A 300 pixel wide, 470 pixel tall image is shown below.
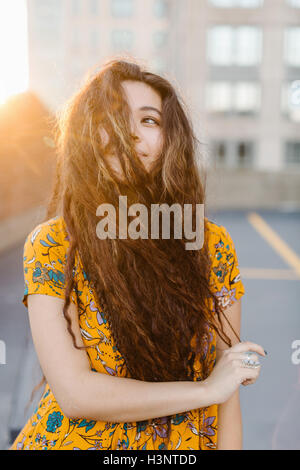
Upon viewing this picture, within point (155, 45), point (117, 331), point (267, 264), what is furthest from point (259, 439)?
point (155, 45)

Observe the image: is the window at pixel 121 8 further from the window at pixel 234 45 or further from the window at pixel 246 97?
the window at pixel 246 97

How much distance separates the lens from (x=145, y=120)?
1.06 metres

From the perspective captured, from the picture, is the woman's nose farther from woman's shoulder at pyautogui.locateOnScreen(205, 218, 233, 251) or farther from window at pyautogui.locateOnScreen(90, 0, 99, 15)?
window at pyautogui.locateOnScreen(90, 0, 99, 15)

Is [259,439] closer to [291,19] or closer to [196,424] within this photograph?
[196,424]

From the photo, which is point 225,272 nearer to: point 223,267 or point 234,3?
point 223,267

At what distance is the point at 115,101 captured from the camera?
101 cm

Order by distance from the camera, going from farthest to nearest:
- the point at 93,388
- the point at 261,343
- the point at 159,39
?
the point at 159,39 → the point at 261,343 → the point at 93,388

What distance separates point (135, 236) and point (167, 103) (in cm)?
33

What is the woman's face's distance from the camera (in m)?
→ 1.04

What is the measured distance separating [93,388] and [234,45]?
24655 mm

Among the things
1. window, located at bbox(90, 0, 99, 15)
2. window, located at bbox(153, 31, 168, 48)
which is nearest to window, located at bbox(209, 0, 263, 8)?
window, located at bbox(153, 31, 168, 48)

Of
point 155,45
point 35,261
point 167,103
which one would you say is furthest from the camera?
point 155,45

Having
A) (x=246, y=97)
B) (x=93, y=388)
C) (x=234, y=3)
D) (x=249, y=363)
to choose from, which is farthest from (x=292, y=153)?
(x=93, y=388)

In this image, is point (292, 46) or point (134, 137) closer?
point (134, 137)
